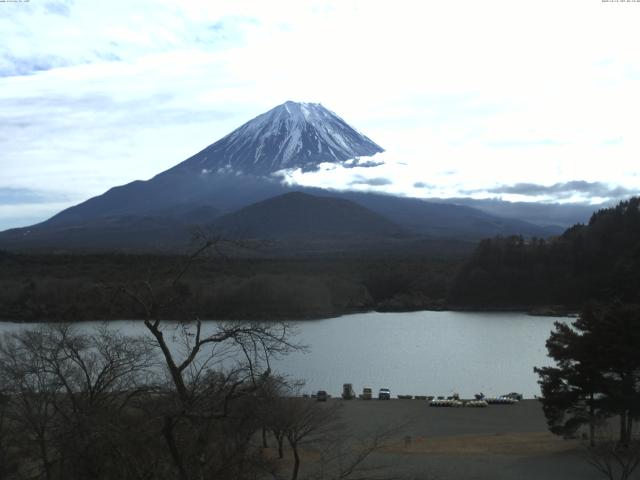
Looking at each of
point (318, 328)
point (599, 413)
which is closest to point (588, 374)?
point (599, 413)

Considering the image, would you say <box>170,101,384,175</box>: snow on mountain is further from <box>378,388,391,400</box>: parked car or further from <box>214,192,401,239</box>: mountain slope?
<box>378,388,391,400</box>: parked car

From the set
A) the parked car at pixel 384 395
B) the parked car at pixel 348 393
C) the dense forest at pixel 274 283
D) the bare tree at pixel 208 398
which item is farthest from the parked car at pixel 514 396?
the bare tree at pixel 208 398

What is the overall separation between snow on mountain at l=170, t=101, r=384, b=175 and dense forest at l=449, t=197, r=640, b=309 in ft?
251

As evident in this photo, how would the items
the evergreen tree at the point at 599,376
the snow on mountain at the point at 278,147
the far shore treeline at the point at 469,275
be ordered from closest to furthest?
the evergreen tree at the point at 599,376, the far shore treeline at the point at 469,275, the snow on mountain at the point at 278,147

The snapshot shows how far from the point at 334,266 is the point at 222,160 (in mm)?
75284

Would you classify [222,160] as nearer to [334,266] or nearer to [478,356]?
[334,266]

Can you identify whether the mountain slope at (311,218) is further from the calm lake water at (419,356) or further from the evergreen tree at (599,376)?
the evergreen tree at (599,376)

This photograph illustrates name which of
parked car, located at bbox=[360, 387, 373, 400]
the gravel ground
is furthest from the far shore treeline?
the gravel ground

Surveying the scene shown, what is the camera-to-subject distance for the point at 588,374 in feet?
44.7

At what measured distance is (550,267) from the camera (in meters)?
58.8

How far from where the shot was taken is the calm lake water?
977 inches

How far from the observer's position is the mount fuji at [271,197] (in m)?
111

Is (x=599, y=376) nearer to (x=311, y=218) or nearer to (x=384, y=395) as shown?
(x=384, y=395)

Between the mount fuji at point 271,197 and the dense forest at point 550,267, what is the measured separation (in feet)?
148
